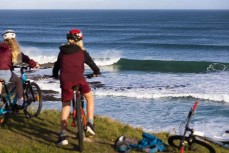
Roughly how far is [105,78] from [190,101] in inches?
369

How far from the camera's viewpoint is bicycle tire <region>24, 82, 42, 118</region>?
26.2ft

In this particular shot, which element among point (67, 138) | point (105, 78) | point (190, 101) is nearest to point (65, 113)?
point (67, 138)

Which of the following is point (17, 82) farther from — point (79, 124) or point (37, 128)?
point (79, 124)

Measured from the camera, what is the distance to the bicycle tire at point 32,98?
8000 mm

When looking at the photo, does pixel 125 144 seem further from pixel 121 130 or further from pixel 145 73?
pixel 145 73

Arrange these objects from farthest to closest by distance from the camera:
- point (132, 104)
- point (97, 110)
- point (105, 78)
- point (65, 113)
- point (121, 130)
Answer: point (105, 78), point (132, 104), point (97, 110), point (121, 130), point (65, 113)

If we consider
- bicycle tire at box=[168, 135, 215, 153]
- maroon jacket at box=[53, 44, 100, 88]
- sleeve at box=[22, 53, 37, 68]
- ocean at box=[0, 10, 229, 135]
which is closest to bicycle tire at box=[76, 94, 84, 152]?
maroon jacket at box=[53, 44, 100, 88]

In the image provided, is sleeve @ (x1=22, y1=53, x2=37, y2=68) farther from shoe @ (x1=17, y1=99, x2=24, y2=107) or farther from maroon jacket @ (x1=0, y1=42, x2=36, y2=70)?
shoe @ (x1=17, y1=99, x2=24, y2=107)

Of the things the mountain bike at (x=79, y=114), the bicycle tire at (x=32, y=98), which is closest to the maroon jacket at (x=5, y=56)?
the bicycle tire at (x=32, y=98)

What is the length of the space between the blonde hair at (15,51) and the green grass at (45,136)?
1.32m

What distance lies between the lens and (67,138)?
7094 millimetres

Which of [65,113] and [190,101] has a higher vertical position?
[65,113]

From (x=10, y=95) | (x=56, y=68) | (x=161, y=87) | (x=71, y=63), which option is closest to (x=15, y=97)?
(x=10, y=95)

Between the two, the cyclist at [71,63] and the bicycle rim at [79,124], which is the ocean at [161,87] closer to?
the bicycle rim at [79,124]
